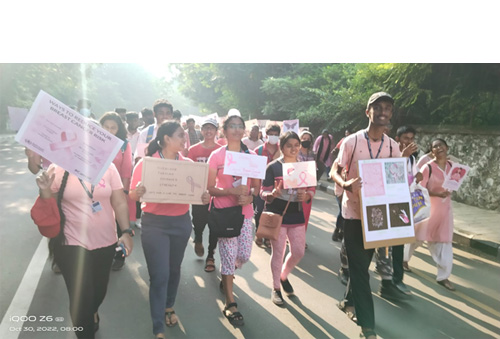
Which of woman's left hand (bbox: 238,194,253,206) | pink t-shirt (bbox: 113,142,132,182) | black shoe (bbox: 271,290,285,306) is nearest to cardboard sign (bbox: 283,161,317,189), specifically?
woman's left hand (bbox: 238,194,253,206)

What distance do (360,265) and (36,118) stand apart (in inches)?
107

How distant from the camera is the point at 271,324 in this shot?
3.43 metres

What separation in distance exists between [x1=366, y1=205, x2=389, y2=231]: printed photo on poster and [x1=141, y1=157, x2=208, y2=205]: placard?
1423mm

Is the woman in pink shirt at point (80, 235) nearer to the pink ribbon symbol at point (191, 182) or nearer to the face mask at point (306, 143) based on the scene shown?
the pink ribbon symbol at point (191, 182)

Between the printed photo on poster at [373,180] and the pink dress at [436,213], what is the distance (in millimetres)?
1830

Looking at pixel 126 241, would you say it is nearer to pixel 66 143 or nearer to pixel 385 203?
pixel 66 143

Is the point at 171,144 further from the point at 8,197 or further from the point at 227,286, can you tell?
the point at 8,197

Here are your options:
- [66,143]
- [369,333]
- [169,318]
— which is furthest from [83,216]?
[369,333]

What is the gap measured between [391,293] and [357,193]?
1709 millimetres

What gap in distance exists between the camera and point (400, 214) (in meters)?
3.21

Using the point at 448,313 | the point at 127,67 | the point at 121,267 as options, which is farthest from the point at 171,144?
the point at 127,67

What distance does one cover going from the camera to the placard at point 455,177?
14.8 feet

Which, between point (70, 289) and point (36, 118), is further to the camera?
point (70, 289)

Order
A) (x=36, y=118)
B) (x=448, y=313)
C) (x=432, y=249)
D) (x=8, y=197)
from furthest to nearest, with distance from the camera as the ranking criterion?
(x=8, y=197) < (x=432, y=249) < (x=448, y=313) < (x=36, y=118)
